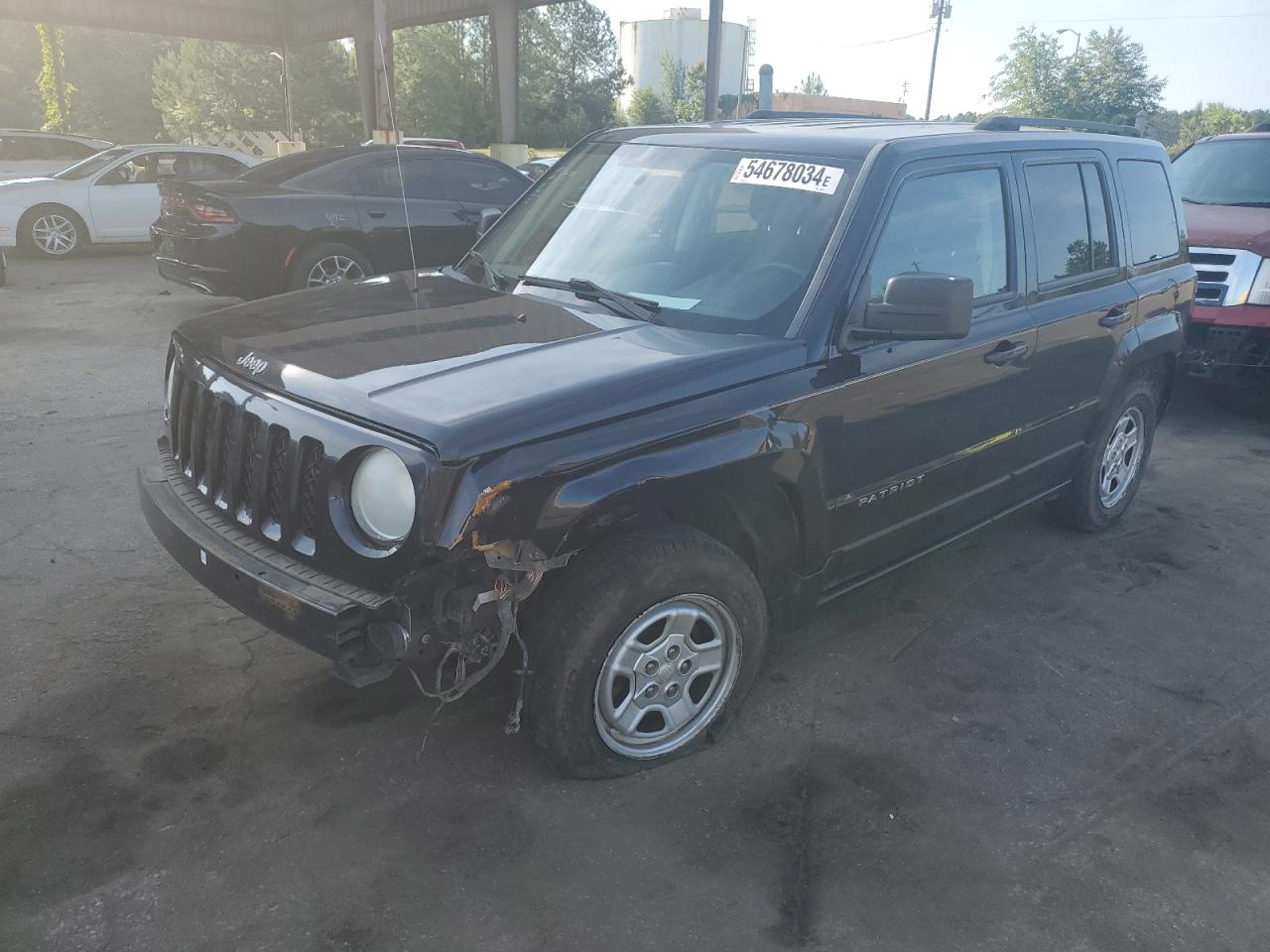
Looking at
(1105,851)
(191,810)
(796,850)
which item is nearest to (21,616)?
(191,810)

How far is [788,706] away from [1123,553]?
2.50 m

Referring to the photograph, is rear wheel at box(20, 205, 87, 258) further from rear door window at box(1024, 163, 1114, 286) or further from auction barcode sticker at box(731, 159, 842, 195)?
rear door window at box(1024, 163, 1114, 286)

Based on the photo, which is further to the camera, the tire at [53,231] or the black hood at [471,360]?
the tire at [53,231]

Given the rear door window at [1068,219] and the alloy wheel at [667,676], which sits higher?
the rear door window at [1068,219]

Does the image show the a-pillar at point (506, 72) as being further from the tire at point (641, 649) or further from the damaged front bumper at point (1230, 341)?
the tire at point (641, 649)

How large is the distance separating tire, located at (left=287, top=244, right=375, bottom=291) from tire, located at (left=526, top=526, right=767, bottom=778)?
22.6ft

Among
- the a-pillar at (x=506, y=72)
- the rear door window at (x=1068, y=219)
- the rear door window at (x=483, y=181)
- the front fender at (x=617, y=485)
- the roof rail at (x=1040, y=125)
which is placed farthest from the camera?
the a-pillar at (x=506, y=72)

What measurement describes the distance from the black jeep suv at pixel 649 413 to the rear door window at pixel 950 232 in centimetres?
1

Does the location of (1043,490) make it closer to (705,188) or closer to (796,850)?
(705,188)

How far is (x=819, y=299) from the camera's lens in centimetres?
334

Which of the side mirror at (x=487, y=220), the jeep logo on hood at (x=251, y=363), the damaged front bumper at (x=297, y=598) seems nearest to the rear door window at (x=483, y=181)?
the side mirror at (x=487, y=220)

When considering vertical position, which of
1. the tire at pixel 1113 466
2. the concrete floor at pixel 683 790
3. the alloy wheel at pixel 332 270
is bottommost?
the concrete floor at pixel 683 790

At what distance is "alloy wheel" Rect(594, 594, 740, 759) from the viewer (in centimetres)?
305

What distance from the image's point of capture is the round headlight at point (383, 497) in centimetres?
262
